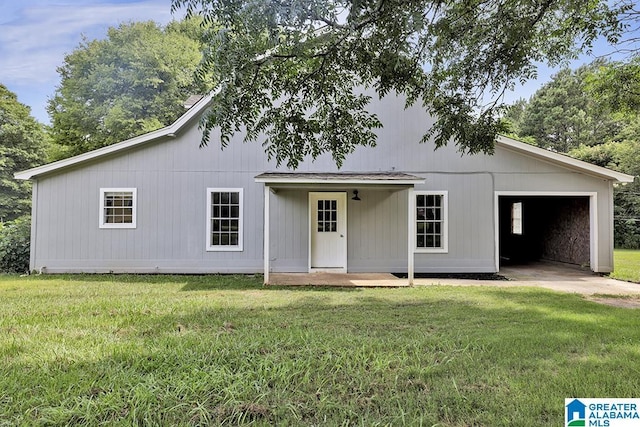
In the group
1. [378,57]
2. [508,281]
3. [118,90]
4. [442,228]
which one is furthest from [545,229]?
[118,90]

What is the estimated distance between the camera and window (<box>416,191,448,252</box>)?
32.7 feet

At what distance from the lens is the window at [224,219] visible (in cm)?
976

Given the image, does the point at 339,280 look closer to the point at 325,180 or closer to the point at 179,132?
the point at 325,180

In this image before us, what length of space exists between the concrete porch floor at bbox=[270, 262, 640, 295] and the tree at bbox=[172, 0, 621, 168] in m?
3.09

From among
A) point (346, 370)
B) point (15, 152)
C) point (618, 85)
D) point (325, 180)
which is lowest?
point (346, 370)

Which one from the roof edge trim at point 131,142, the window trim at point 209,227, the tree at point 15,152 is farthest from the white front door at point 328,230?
the tree at point 15,152

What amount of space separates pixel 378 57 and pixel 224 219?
19.5ft

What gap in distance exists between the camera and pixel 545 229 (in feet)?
44.1

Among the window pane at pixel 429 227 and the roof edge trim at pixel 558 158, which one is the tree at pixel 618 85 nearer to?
the roof edge trim at pixel 558 158

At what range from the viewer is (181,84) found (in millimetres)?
21359

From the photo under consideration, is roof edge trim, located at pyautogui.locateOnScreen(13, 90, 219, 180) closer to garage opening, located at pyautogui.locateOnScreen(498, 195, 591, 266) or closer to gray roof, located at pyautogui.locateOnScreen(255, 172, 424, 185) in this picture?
gray roof, located at pyautogui.locateOnScreen(255, 172, 424, 185)

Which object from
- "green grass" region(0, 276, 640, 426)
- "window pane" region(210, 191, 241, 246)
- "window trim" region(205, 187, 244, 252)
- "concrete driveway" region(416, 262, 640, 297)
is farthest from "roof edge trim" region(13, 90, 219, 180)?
"concrete driveway" region(416, 262, 640, 297)

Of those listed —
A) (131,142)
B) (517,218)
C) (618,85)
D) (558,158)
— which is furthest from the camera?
(517,218)

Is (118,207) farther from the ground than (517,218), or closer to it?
farther from the ground
